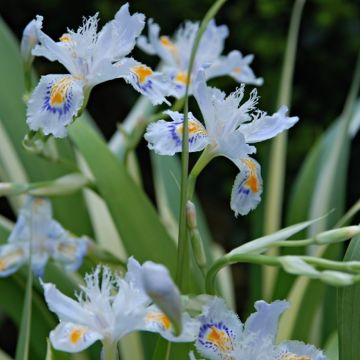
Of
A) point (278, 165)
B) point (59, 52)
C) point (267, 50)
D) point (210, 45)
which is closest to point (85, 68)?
point (59, 52)

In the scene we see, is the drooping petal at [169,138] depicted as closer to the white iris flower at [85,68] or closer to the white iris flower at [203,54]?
the white iris flower at [85,68]

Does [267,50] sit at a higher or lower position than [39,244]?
higher

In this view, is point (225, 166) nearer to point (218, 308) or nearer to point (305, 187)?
point (305, 187)

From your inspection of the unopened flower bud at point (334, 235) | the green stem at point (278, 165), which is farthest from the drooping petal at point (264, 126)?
the green stem at point (278, 165)

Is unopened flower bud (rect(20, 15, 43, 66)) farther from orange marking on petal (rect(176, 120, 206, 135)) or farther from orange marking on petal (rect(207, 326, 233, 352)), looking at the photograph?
orange marking on petal (rect(207, 326, 233, 352))

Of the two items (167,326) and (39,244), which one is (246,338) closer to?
(167,326)

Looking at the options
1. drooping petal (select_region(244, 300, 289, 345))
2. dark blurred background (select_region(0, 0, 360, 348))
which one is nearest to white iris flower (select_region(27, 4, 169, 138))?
drooping petal (select_region(244, 300, 289, 345))
